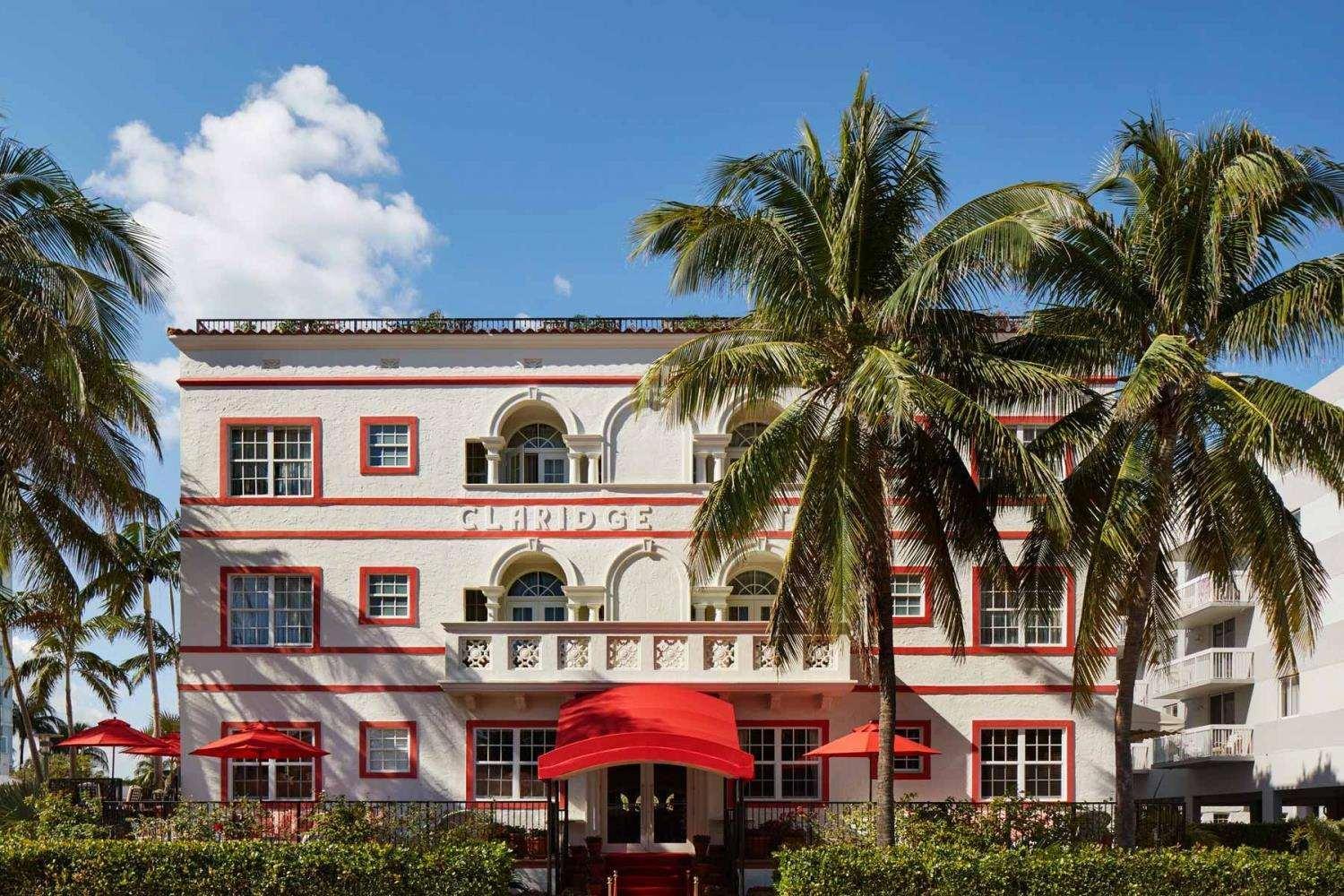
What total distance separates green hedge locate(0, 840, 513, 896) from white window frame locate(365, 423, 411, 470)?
11.2 metres

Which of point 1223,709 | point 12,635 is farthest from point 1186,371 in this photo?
point 12,635

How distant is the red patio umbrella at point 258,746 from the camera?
2786cm

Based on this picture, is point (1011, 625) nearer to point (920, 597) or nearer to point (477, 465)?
point (920, 597)

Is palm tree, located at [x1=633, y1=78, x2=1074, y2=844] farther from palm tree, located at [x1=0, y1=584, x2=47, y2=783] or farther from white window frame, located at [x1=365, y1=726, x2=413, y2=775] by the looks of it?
palm tree, located at [x1=0, y1=584, x2=47, y2=783]

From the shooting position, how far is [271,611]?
3105cm

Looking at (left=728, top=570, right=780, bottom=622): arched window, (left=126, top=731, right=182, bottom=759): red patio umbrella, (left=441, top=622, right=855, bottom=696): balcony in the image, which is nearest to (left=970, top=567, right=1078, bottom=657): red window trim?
(left=441, top=622, right=855, bottom=696): balcony

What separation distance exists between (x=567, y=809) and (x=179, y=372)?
12.9 m

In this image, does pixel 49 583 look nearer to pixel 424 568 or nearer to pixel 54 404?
pixel 54 404

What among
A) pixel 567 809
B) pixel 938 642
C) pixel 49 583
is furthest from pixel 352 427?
pixel 938 642

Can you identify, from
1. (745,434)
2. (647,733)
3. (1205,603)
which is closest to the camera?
(647,733)

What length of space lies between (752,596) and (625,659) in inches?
138

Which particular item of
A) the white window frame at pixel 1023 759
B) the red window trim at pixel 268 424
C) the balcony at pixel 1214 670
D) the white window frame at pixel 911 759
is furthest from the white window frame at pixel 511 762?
the balcony at pixel 1214 670

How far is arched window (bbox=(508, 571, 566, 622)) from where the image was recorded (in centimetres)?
3144

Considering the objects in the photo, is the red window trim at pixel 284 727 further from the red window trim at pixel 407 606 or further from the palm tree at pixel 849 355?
the palm tree at pixel 849 355
